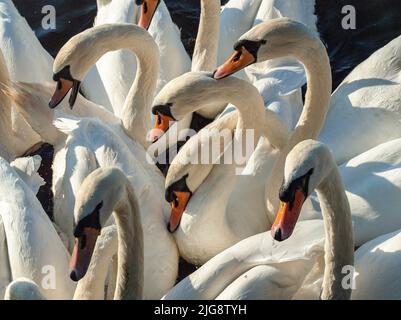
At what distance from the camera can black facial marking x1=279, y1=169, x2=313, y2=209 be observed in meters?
7.05

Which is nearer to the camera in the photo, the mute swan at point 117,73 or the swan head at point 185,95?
the swan head at point 185,95

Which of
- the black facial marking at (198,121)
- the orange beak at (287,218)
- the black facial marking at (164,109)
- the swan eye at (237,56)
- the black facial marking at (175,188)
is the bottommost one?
the black facial marking at (198,121)

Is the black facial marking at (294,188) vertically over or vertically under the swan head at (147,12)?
under

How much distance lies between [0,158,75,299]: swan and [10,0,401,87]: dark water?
329cm

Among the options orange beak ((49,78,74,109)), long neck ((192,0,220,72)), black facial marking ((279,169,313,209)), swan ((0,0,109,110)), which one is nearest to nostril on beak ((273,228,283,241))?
black facial marking ((279,169,313,209))

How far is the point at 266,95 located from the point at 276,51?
0.85 meters

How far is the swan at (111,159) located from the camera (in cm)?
846

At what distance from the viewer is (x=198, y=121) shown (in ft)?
34.1

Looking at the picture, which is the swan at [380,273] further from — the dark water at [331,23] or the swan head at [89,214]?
the dark water at [331,23]

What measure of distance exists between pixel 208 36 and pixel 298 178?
3.20 meters

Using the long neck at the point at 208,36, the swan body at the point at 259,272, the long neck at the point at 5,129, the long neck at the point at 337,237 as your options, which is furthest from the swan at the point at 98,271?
the long neck at the point at 208,36
